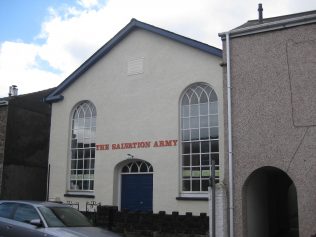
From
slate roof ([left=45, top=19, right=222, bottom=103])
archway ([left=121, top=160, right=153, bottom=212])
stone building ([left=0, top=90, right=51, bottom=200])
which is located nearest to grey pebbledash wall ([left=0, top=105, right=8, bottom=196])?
stone building ([left=0, top=90, right=51, bottom=200])

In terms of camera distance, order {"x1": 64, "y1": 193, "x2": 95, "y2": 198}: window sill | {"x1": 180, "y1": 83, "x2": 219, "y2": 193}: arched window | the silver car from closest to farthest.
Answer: the silver car, {"x1": 180, "y1": 83, "x2": 219, "y2": 193}: arched window, {"x1": 64, "y1": 193, "x2": 95, "y2": 198}: window sill

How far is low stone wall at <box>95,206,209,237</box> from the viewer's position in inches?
534

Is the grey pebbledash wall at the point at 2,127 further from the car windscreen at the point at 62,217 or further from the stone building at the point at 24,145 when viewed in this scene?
the car windscreen at the point at 62,217

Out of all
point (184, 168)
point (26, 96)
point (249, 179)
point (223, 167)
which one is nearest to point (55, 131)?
point (26, 96)

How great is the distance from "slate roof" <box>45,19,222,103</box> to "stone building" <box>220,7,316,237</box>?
1.37 m

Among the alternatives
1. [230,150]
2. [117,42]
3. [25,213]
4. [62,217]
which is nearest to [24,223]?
[25,213]

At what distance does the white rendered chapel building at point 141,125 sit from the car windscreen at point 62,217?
507 cm

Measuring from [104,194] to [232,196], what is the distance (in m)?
5.69

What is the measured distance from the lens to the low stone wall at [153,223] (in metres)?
13.6

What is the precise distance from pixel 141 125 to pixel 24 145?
776 centimetres

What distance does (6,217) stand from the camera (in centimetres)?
1014

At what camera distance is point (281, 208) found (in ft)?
58.1

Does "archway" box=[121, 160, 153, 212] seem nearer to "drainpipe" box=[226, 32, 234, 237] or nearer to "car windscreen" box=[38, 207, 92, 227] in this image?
"drainpipe" box=[226, 32, 234, 237]

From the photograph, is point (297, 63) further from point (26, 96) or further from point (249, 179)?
point (26, 96)
